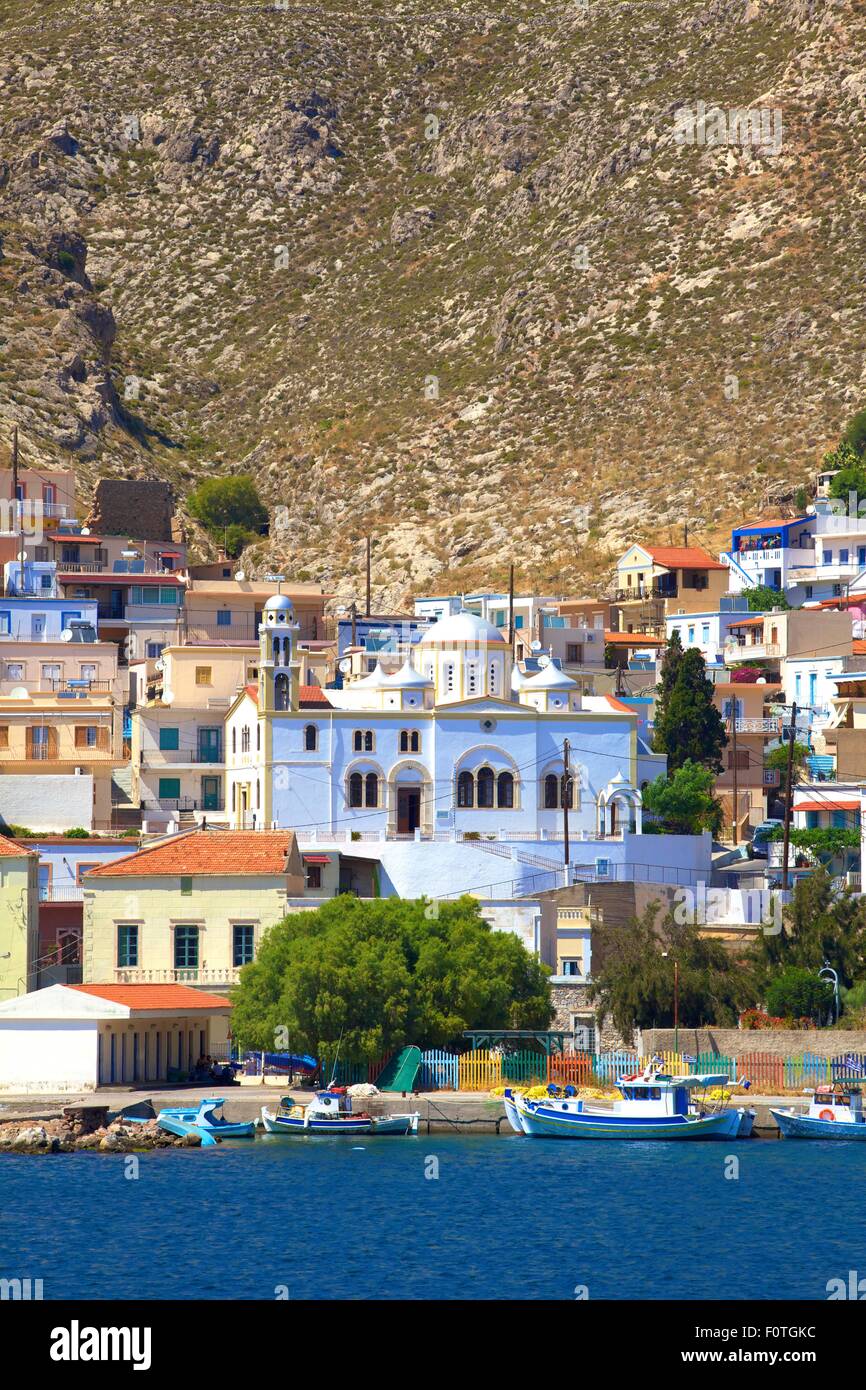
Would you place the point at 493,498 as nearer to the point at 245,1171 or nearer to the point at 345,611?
the point at 345,611

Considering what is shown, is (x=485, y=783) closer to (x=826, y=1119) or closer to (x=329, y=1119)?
(x=826, y=1119)

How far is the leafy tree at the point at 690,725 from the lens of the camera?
102250 millimetres

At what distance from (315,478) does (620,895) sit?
266ft

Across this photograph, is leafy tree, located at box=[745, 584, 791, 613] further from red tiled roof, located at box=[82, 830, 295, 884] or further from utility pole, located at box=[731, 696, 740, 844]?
red tiled roof, located at box=[82, 830, 295, 884]

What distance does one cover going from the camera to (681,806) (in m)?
94.8

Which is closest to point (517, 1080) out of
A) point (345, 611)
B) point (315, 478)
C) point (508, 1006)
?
point (508, 1006)

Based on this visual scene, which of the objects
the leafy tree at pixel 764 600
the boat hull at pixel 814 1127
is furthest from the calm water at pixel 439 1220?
the leafy tree at pixel 764 600

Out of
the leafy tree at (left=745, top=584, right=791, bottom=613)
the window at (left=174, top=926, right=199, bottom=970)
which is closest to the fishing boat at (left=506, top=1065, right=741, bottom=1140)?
the window at (left=174, top=926, right=199, bottom=970)

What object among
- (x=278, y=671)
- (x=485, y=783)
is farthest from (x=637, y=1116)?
(x=278, y=671)

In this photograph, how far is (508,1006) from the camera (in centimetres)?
7144

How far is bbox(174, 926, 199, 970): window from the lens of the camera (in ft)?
243

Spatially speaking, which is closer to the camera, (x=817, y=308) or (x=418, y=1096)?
(x=418, y=1096)

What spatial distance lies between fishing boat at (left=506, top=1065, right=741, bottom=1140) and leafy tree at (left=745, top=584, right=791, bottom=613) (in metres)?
61.6

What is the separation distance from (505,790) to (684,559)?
43857mm
